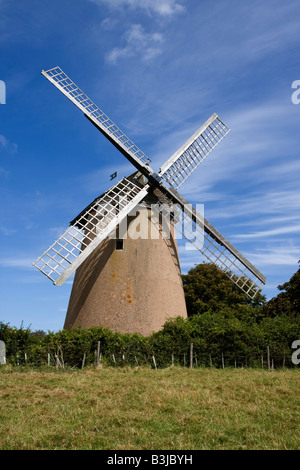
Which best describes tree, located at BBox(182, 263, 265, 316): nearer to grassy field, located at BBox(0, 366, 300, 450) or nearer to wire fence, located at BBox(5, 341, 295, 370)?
wire fence, located at BBox(5, 341, 295, 370)

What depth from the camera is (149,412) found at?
24.5 ft

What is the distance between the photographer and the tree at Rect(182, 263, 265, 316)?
83.7 ft

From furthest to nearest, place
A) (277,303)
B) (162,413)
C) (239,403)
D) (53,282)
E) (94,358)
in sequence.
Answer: (277,303) → (94,358) → (53,282) → (239,403) → (162,413)

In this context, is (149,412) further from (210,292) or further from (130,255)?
(210,292)

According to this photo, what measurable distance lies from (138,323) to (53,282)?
A: 358 centimetres

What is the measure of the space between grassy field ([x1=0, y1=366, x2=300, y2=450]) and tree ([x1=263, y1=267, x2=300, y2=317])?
457 inches

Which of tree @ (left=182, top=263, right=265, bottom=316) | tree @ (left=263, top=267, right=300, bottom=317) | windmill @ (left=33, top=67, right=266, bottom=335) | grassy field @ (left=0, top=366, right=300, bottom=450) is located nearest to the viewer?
grassy field @ (left=0, top=366, right=300, bottom=450)

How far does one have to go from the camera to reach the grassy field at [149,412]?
5887 mm

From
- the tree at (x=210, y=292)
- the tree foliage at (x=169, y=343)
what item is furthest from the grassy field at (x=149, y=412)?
the tree at (x=210, y=292)

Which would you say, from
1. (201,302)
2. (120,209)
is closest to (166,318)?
(120,209)

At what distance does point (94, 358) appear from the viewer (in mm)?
14398

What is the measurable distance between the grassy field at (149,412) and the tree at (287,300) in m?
11.6

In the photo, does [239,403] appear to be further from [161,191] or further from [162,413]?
[161,191]

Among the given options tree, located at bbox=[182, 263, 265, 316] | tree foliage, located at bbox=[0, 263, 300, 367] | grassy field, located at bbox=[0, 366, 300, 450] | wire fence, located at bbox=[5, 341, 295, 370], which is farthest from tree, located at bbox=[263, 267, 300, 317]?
grassy field, located at bbox=[0, 366, 300, 450]
